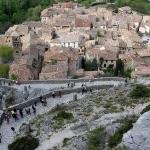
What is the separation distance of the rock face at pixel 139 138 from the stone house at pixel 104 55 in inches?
1366

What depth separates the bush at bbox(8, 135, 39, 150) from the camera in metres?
17.3

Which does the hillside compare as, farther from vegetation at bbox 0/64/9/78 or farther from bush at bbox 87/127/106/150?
bush at bbox 87/127/106/150

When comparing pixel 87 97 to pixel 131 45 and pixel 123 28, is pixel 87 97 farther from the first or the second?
pixel 123 28

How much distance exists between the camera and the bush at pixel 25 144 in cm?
1733

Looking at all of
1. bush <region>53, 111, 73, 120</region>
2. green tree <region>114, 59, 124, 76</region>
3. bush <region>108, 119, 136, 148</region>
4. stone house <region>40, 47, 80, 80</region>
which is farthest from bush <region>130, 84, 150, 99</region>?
green tree <region>114, 59, 124, 76</region>

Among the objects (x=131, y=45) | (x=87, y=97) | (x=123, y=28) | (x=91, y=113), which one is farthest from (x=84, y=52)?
(x=91, y=113)

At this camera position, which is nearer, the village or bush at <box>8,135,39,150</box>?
bush at <box>8,135,39,150</box>

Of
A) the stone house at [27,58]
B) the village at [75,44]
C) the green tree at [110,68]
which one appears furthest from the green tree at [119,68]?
the stone house at [27,58]

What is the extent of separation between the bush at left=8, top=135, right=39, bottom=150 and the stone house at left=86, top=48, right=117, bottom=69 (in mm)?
32224

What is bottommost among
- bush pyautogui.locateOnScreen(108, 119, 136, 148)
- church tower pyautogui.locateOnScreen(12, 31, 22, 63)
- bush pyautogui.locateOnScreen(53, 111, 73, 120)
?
bush pyautogui.locateOnScreen(53, 111, 73, 120)

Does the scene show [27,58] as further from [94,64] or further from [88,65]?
[94,64]

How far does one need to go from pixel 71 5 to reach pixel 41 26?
20.1 metres

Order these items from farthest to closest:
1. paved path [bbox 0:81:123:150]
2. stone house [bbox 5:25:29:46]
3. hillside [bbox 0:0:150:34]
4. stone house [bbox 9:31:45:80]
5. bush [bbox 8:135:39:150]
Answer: hillside [bbox 0:0:150:34]
stone house [bbox 5:25:29:46]
stone house [bbox 9:31:45:80]
paved path [bbox 0:81:123:150]
bush [bbox 8:135:39:150]

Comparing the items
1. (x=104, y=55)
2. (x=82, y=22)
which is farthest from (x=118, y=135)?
(x=82, y=22)
